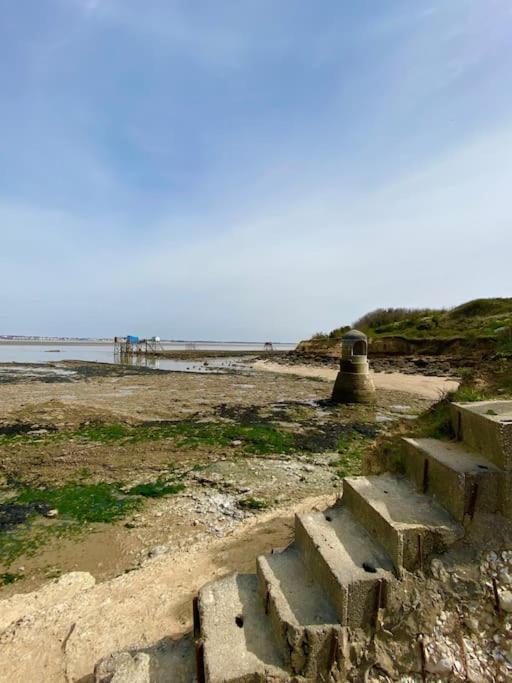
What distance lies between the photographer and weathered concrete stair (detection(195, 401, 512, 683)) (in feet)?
7.57

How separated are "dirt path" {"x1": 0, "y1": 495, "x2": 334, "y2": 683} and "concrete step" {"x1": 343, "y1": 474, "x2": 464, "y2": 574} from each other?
1.59 m

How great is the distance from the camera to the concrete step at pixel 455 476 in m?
2.71

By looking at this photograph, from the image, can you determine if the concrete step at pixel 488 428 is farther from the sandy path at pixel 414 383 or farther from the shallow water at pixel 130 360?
the shallow water at pixel 130 360

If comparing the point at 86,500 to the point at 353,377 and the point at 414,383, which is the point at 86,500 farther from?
the point at 414,383

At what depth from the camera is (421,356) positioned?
3272cm

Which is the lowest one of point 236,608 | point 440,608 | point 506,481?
point 236,608

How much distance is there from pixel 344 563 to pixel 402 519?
1.83 feet

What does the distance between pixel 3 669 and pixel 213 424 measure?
920cm

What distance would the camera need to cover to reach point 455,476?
2812mm

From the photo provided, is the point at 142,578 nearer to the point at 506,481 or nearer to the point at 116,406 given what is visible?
the point at 506,481

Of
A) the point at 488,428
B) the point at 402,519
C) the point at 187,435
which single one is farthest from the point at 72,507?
the point at 488,428

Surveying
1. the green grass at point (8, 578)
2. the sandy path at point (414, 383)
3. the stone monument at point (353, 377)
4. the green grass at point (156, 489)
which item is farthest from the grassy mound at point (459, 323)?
the green grass at point (8, 578)

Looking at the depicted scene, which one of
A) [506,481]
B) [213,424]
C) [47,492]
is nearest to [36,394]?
[213,424]

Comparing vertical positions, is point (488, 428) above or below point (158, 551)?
above
